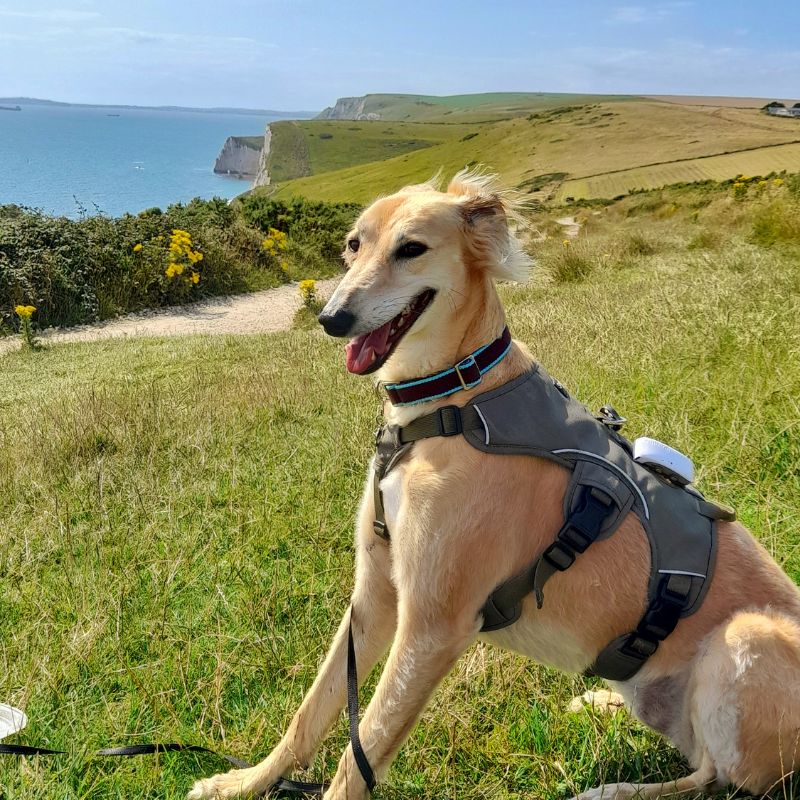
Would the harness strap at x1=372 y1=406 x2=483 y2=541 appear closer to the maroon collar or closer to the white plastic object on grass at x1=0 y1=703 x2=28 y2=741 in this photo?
the maroon collar

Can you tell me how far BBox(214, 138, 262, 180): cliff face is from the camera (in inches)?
6353

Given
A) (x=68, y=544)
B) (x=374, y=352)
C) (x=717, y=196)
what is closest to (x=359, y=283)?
(x=374, y=352)

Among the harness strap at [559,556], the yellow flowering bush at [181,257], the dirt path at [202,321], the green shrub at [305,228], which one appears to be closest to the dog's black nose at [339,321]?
the harness strap at [559,556]

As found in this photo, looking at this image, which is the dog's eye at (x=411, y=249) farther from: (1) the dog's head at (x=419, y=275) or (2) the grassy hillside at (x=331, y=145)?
(2) the grassy hillside at (x=331, y=145)

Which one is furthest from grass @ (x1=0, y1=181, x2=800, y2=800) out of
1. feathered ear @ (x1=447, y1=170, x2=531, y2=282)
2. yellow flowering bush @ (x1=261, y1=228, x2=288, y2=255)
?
yellow flowering bush @ (x1=261, y1=228, x2=288, y2=255)

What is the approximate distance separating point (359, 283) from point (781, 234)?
1199 centimetres

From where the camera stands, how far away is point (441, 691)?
2240 mm

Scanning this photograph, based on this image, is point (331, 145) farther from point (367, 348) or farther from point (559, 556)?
point (559, 556)

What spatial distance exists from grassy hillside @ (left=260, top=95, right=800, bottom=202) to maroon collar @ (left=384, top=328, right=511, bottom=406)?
37165mm

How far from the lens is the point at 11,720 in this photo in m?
2.05

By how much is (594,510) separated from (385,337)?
2.82ft

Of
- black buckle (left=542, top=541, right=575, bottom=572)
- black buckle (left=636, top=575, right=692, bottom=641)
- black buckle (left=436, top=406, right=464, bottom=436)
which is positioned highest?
black buckle (left=436, top=406, right=464, bottom=436)

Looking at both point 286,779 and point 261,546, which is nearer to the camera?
point 286,779

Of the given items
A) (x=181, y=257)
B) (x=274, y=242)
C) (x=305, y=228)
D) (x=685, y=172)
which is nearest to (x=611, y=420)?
(x=181, y=257)
